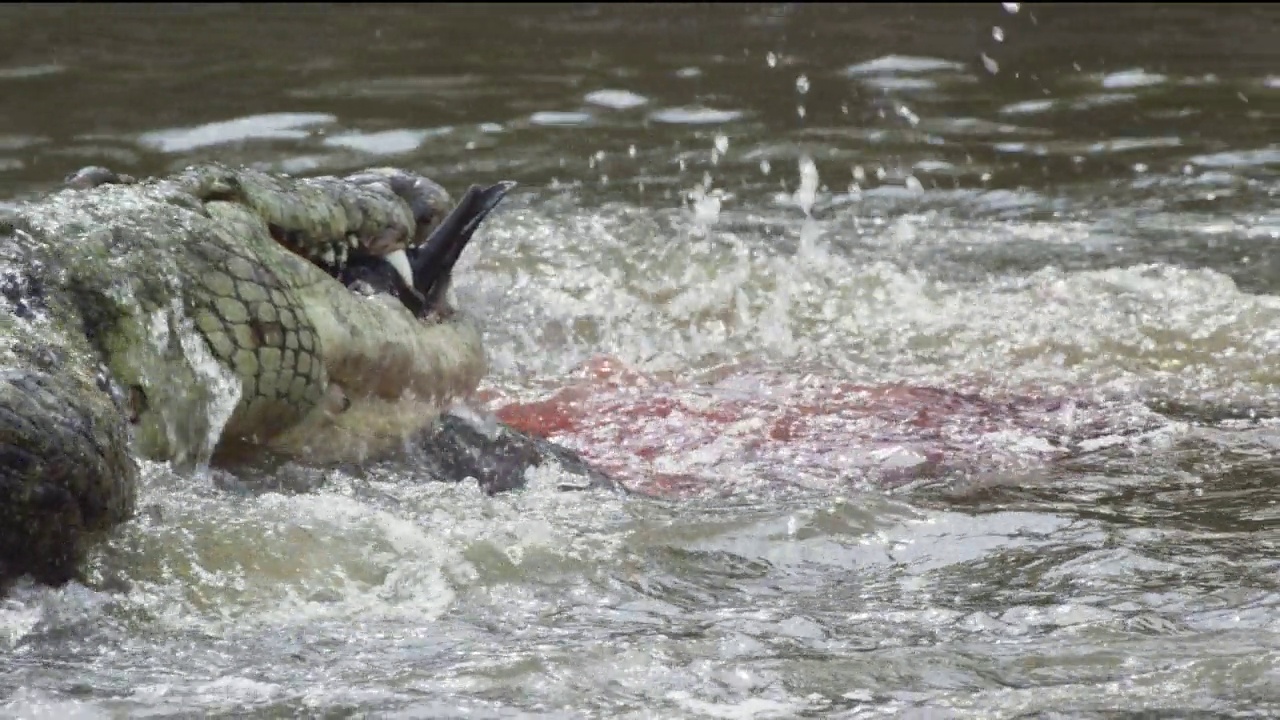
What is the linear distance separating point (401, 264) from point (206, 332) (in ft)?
2.52

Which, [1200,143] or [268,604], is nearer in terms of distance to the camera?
[268,604]

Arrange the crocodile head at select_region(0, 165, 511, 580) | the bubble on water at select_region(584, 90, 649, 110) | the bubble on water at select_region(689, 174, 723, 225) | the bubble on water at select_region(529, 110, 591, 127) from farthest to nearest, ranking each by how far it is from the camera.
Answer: the bubble on water at select_region(584, 90, 649, 110) → the bubble on water at select_region(529, 110, 591, 127) → the bubble on water at select_region(689, 174, 723, 225) → the crocodile head at select_region(0, 165, 511, 580)

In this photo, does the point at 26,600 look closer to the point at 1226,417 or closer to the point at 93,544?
the point at 93,544

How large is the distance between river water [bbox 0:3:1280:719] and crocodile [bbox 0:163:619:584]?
0.10 metres

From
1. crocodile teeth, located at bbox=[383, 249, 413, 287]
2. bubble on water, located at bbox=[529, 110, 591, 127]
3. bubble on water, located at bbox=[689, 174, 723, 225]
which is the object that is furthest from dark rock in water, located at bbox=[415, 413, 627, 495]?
bubble on water, located at bbox=[529, 110, 591, 127]

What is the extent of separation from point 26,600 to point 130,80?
7.24 metres

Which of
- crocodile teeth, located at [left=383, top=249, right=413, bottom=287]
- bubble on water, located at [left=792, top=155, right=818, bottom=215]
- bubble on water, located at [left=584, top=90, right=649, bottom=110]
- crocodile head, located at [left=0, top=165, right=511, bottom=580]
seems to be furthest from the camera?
bubble on water, located at [left=584, top=90, right=649, bottom=110]

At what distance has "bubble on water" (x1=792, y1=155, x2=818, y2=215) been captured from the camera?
7623 millimetres

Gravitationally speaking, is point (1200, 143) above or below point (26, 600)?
below

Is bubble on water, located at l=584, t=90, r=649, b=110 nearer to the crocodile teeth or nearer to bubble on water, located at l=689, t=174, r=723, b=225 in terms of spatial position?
bubble on water, located at l=689, t=174, r=723, b=225

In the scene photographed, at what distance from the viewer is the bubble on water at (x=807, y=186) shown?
762 cm

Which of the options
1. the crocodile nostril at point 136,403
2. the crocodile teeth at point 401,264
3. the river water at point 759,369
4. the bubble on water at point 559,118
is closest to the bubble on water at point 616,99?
the river water at point 759,369

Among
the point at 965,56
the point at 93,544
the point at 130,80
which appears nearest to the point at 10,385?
the point at 93,544

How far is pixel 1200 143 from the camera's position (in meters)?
8.40
